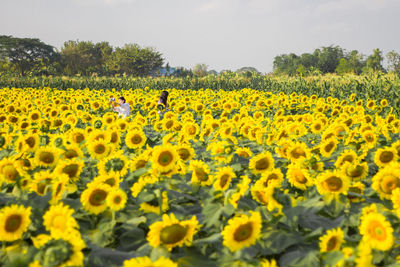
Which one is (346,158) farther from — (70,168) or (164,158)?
(70,168)

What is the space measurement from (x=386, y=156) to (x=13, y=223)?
3.04 m

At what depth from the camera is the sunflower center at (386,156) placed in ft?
9.41

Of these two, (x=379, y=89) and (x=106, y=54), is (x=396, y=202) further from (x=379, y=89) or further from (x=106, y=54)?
(x=106, y=54)

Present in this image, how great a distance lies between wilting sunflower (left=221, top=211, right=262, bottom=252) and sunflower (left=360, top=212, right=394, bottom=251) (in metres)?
0.55

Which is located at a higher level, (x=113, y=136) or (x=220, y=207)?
(x=113, y=136)

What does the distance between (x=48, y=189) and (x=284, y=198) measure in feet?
5.43

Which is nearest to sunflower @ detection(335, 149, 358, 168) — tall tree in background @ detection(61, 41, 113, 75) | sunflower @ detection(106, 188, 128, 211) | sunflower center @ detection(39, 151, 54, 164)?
sunflower @ detection(106, 188, 128, 211)

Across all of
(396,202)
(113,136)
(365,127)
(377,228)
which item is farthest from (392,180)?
(113,136)

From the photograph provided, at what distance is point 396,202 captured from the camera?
6.30 ft

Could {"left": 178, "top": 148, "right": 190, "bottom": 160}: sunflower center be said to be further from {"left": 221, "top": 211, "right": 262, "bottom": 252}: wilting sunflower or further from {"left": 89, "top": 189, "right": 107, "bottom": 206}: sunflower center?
{"left": 221, "top": 211, "right": 262, "bottom": 252}: wilting sunflower

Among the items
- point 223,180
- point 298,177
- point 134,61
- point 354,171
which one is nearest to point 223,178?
point 223,180

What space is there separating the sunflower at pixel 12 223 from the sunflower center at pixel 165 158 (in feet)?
3.28

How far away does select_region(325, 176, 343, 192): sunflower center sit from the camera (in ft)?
7.09

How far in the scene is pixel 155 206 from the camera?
87.1 inches
